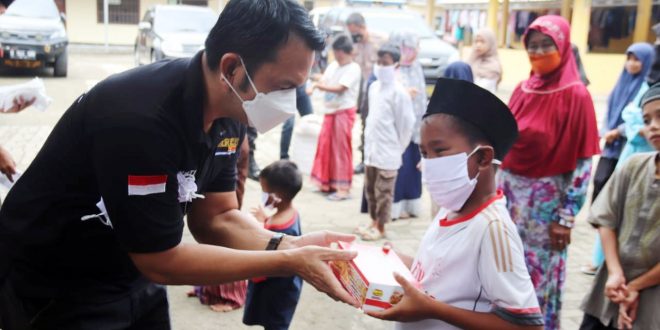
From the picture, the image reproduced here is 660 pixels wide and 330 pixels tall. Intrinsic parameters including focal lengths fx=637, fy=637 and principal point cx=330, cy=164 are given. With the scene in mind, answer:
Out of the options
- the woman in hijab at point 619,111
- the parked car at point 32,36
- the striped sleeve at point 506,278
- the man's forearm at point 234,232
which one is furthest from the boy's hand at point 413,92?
the parked car at point 32,36

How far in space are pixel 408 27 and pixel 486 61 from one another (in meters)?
6.71

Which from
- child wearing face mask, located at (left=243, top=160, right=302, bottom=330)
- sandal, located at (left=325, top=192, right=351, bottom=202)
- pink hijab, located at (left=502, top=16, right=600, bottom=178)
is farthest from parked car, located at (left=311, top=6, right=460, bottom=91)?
child wearing face mask, located at (left=243, top=160, right=302, bottom=330)

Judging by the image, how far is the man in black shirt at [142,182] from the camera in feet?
5.78

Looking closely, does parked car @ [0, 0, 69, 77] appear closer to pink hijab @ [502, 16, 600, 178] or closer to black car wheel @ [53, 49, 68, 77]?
black car wheel @ [53, 49, 68, 77]

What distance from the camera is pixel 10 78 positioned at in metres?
14.5

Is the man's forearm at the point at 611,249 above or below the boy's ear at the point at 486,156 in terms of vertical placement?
below

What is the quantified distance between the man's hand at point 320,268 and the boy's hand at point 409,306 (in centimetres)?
12

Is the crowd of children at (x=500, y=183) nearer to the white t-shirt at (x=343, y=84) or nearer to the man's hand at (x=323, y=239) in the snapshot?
the white t-shirt at (x=343, y=84)

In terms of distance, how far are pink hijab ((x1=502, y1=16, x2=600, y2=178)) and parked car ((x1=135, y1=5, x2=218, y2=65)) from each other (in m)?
9.50

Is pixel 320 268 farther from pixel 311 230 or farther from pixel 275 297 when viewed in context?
pixel 311 230

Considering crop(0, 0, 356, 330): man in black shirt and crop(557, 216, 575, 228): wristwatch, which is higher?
crop(0, 0, 356, 330): man in black shirt

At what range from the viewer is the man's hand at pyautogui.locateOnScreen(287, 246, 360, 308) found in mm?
1957

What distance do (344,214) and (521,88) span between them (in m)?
3.14

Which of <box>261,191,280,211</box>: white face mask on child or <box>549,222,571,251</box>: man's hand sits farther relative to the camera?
<box>261,191,280,211</box>: white face mask on child
